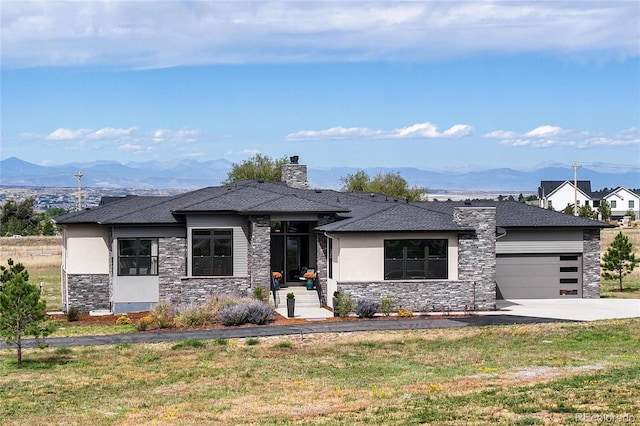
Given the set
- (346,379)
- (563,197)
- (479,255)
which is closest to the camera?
(346,379)

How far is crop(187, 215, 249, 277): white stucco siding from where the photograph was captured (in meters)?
34.7

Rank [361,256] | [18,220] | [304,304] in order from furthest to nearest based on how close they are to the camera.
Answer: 1. [18,220]
2. [304,304]
3. [361,256]

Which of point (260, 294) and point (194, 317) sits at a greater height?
point (260, 294)

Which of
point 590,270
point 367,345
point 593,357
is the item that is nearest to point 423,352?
point 367,345

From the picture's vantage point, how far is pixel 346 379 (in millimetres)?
19906

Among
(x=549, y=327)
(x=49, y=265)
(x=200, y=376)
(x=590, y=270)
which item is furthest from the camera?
(x=49, y=265)

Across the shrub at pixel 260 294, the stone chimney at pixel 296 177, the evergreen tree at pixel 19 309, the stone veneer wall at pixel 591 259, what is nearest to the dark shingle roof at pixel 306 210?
the stone veneer wall at pixel 591 259

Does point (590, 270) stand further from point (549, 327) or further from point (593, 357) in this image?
point (593, 357)

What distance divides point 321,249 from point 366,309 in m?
4.92

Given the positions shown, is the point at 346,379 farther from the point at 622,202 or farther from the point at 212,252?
the point at 622,202

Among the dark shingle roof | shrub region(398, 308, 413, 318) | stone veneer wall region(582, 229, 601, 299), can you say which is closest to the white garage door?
stone veneer wall region(582, 229, 601, 299)

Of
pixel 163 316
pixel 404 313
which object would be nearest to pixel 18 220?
pixel 163 316

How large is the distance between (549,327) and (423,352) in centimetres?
584

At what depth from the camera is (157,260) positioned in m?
35.5
